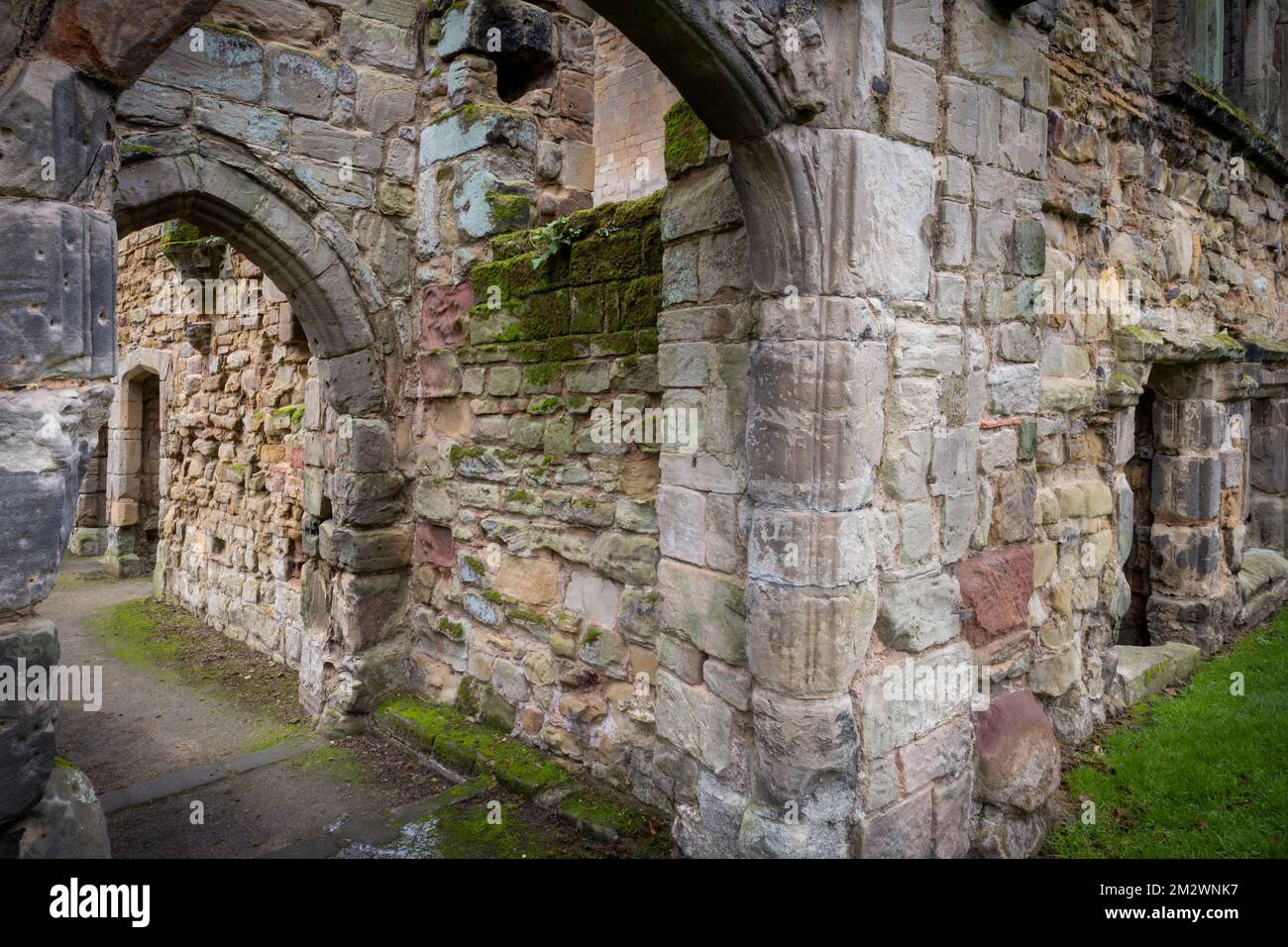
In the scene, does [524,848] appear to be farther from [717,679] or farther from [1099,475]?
[1099,475]

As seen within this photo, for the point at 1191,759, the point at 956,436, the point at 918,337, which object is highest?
the point at 918,337

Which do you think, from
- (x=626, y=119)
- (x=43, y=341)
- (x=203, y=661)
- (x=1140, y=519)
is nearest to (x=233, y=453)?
(x=203, y=661)

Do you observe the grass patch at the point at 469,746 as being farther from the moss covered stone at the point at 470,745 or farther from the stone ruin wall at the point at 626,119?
the stone ruin wall at the point at 626,119

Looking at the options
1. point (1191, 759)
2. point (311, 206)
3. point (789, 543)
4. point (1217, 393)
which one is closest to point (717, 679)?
point (789, 543)

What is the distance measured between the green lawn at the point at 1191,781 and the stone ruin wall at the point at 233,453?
494 centimetres

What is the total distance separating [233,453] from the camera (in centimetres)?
702

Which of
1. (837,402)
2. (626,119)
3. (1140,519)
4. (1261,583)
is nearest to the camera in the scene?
(837,402)

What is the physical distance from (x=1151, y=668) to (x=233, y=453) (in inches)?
269

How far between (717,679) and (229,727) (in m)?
3.75

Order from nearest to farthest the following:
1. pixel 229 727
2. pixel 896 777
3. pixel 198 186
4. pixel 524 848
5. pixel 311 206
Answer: pixel 896 777 → pixel 524 848 → pixel 198 186 → pixel 311 206 → pixel 229 727

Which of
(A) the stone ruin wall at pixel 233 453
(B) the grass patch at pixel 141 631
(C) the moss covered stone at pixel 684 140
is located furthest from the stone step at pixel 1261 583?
(B) the grass patch at pixel 141 631

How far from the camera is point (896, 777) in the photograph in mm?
2750

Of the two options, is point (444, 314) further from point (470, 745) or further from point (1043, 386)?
point (1043, 386)

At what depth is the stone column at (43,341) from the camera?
5.64ft
